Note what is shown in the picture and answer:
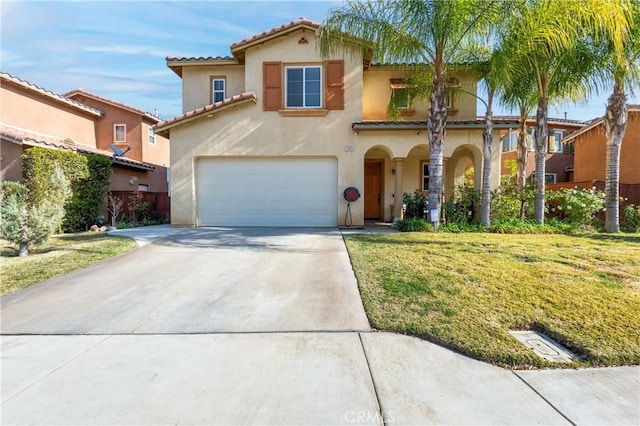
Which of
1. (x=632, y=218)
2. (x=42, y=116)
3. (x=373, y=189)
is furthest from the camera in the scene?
(x=42, y=116)

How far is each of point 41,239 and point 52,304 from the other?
14.4 feet

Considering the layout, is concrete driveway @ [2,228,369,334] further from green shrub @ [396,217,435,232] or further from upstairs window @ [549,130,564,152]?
upstairs window @ [549,130,564,152]

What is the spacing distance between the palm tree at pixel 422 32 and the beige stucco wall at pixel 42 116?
14.2 m

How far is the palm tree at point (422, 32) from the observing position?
8781 mm

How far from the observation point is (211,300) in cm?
488

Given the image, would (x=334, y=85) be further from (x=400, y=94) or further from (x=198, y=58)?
(x=198, y=58)

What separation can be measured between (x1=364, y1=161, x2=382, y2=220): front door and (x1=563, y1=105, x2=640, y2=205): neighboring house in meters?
8.46

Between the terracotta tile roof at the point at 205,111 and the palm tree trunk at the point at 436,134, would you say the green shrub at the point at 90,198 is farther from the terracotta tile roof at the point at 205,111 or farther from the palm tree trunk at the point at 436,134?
the palm tree trunk at the point at 436,134

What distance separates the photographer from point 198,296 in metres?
5.05

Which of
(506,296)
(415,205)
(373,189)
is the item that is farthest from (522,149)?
(506,296)

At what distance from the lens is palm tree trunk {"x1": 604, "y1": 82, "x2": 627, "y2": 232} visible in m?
10.6

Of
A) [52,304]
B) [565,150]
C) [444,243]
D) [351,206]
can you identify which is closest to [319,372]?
[52,304]
